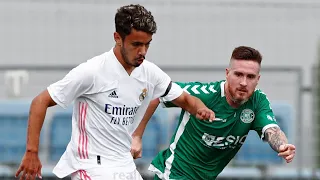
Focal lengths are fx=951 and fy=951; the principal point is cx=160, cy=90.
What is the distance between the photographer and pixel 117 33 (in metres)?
6.20

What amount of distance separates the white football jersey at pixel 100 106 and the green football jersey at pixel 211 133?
2.42 ft

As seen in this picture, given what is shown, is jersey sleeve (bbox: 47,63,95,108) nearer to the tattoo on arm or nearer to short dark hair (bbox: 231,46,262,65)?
short dark hair (bbox: 231,46,262,65)

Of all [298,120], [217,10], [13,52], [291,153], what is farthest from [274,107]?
[291,153]

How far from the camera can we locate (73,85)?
6.09 meters

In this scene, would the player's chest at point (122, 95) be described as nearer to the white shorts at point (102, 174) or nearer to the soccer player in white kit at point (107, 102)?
the soccer player in white kit at point (107, 102)

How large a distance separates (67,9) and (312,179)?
3.54 meters

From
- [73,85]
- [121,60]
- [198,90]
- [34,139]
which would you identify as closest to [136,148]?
[198,90]

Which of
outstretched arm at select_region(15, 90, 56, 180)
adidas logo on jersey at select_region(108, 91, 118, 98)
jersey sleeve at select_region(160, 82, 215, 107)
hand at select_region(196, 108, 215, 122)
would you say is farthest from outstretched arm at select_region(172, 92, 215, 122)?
outstretched arm at select_region(15, 90, 56, 180)

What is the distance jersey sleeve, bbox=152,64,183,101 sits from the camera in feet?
21.5

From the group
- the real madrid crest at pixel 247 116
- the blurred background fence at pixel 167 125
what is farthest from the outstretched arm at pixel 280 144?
the blurred background fence at pixel 167 125

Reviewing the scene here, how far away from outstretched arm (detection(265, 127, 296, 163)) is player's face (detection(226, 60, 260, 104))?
312 millimetres

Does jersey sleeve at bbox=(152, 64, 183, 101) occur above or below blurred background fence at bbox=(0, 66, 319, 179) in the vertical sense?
above

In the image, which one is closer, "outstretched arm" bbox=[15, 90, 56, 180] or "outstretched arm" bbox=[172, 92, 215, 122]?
"outstretched arm" bbox=[15, 90, 56, 180]

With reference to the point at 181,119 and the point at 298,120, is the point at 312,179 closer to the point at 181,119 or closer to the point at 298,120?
the point at 298,120
